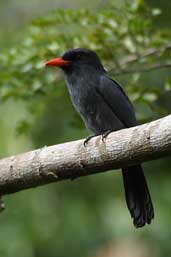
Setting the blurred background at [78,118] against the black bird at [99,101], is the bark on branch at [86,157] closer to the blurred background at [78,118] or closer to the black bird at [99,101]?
the black bird at [99,101]

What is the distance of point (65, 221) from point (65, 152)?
2231mm

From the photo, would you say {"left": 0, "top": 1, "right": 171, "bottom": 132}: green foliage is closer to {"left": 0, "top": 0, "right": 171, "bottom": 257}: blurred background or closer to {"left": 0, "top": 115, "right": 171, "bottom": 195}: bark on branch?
{"left": 0, "top": 0, "right": 171, "bottom": 257}: blurred background

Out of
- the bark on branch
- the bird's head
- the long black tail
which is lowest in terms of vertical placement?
the long black tail

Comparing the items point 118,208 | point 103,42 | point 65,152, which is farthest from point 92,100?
point 118,208

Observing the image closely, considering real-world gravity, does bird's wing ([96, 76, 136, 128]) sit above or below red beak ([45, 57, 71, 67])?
below

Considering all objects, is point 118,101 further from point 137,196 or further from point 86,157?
point 86,157

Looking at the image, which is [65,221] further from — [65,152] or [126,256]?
[65,152]

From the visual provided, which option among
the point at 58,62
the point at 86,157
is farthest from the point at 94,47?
the point at 86,157

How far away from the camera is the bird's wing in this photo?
191 inches

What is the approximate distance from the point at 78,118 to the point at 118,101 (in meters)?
0.61

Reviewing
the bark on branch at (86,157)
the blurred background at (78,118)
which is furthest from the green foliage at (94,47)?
the bark on branch at (86,157)

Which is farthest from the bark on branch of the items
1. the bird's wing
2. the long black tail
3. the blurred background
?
the blurred background

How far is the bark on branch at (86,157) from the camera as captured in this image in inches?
149

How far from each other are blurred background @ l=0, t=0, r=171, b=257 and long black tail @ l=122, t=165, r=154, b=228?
0.55 m
